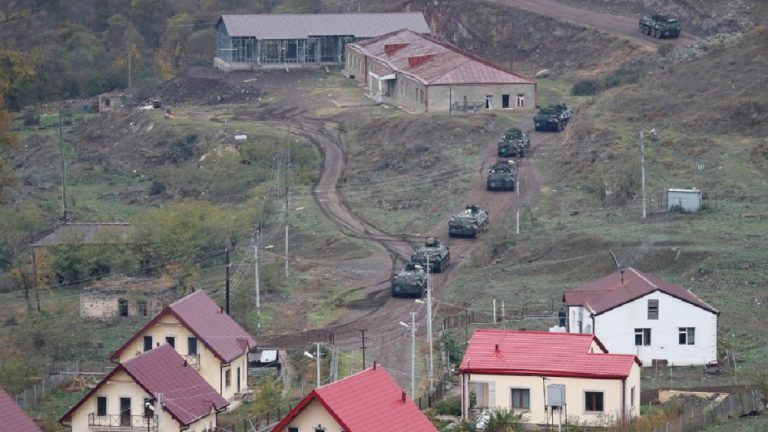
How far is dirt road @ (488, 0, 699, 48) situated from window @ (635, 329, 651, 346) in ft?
174

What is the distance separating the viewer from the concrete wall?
4822 cm

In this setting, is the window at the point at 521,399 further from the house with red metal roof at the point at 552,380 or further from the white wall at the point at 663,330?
the white wall at the point at 663,330

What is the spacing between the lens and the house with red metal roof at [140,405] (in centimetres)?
5728

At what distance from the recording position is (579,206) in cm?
8781

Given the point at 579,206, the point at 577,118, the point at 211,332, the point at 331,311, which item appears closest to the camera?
the point at 211,332

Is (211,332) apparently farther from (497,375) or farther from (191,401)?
(497,375)

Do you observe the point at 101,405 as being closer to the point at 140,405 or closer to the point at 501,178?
the point at 140,405

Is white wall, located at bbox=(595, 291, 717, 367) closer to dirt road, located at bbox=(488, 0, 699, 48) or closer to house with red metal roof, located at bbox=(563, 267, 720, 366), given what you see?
house with red metal roof, located at bbox=(563, 267, 720, 366)

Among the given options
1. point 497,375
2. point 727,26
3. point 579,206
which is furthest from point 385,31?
point 497,375

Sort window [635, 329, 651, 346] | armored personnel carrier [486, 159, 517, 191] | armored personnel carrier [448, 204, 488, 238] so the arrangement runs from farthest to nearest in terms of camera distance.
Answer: armored personnel carrier [486, 159, 517, 191] < armored personnel carrier [448, 204, 488, 238] < window [635, 329, 651, 346]

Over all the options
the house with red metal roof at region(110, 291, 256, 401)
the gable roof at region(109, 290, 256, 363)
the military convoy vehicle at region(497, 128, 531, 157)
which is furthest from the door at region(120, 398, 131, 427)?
the military convoy vehicle at region(497, 128, 531, 157)

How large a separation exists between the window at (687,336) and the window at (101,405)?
1959cm

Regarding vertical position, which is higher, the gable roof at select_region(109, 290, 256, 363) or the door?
the gable roof at select_region(109, 290, 256, 363)

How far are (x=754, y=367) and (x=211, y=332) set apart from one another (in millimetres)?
18640
